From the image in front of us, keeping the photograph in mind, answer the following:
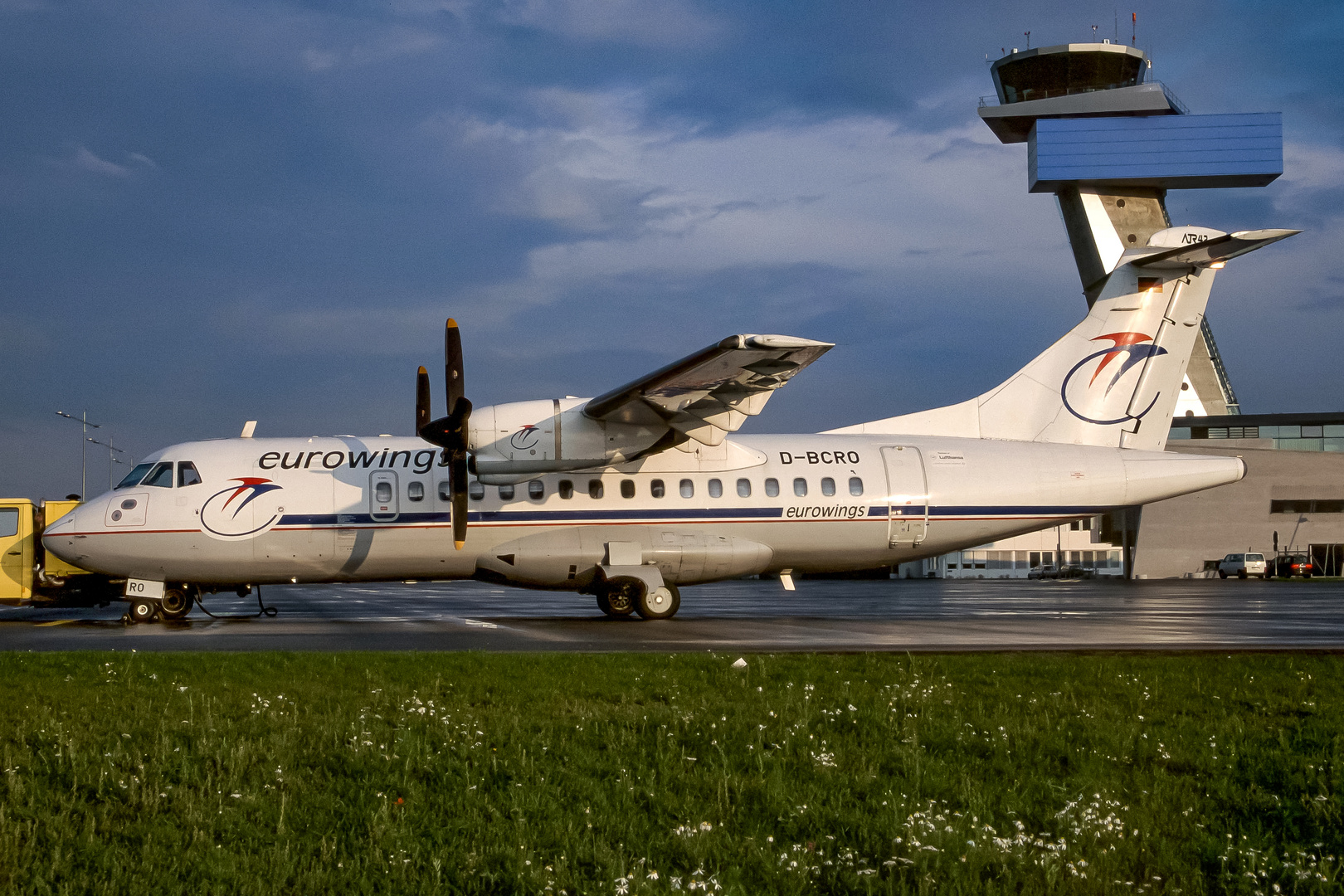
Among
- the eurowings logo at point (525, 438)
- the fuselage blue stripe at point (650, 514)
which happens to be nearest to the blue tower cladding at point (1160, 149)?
the fuselage blue stripe at point (650, 514)

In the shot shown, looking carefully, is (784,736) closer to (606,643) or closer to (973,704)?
(973,704)

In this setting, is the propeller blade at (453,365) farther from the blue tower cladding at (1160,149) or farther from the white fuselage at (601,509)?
the blue tower cladding at (1160,149)

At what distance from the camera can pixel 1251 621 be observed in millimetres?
20516

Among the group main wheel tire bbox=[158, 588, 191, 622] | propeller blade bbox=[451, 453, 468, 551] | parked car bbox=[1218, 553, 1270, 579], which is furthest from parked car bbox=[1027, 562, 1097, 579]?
main wheel tire bbox=[158, 588, 191, 622]

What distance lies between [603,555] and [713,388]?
4268 millimetres

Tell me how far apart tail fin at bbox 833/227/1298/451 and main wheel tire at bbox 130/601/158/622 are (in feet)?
54.2

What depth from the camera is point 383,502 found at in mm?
21062

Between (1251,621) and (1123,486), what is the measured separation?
353 cm

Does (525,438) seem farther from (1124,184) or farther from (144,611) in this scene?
(1124,184)

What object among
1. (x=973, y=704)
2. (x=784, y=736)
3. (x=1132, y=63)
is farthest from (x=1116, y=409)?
(x=1132, y=63)

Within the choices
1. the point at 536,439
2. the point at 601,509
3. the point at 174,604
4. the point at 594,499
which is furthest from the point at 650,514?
the point at 174,604

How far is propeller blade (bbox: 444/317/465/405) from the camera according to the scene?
19562mm

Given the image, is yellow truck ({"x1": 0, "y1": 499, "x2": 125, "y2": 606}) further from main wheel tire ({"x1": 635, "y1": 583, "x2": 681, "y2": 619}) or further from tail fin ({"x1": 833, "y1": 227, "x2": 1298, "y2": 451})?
tail fin ({"x1": 833, "y1": 227, "x2": 1298, "y2": 451})

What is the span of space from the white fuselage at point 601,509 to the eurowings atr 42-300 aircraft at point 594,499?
0.04 metres
